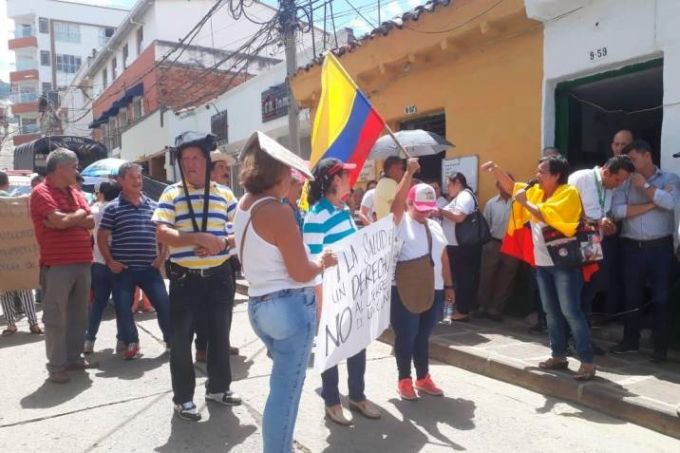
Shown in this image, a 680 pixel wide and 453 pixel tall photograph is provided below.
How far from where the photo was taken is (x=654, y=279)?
492 cm

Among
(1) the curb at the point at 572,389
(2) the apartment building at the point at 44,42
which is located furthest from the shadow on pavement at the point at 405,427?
(2) the apartment building at the point at 44,42

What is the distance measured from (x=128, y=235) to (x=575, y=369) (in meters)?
4.08

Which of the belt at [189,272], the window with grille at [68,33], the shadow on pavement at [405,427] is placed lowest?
the shadow on pavement at [405,427]

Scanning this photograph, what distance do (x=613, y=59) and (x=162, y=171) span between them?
19.7 metres

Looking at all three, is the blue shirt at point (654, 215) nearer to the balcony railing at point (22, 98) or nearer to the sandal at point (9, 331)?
the sandal at point (9, 331)

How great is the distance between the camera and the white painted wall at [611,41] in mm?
5332

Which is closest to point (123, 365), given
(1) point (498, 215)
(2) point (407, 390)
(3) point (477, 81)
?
(2) point (407, 390)

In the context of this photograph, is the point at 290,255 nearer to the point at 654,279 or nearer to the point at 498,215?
the point at 654,279

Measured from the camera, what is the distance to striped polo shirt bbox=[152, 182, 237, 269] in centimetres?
386

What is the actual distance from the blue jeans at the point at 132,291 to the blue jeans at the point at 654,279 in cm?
416

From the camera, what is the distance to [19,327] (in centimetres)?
A: 731

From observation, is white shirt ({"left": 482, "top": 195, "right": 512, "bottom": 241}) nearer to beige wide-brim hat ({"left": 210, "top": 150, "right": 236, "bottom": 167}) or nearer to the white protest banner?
beige wide-brim hat ({"left": 210, "top": 150, "right": 236, "bottom": 167})

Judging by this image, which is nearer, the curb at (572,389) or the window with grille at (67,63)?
the curb at (572,389)

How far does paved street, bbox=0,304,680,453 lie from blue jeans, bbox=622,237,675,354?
1.24 metres
